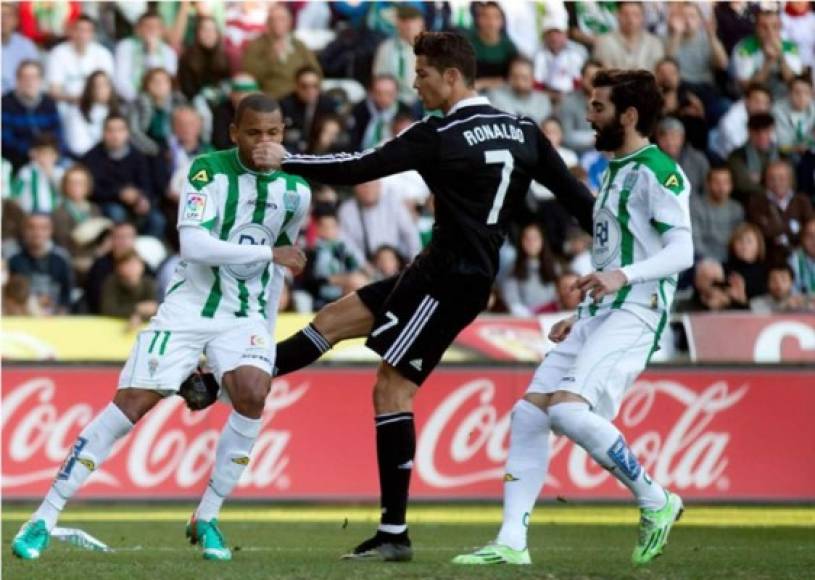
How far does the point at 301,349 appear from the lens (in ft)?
31.5

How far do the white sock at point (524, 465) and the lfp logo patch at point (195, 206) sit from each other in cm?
178

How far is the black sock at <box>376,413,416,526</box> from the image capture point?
9047 mm

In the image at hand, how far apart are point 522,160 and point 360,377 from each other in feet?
21.4

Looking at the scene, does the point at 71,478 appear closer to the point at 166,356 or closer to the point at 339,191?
the point at 166,356

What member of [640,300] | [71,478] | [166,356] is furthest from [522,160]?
[71,478]

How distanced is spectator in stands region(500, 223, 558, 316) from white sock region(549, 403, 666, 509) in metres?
8.17

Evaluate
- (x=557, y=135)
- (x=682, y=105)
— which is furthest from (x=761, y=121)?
(x=557, y=135)

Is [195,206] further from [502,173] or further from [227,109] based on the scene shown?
[227,109]

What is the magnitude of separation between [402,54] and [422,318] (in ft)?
34.2

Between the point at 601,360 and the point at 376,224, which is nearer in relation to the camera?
the point at 601,360

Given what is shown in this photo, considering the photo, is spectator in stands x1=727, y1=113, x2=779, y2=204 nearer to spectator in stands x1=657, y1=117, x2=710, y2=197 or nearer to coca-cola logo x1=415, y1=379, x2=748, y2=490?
spectator in stands x1=657, y1=117, x2=710, y2=197

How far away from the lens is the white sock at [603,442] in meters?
8.48

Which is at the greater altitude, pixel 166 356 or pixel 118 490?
pixel 166 356

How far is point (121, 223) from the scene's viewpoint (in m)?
17.2
